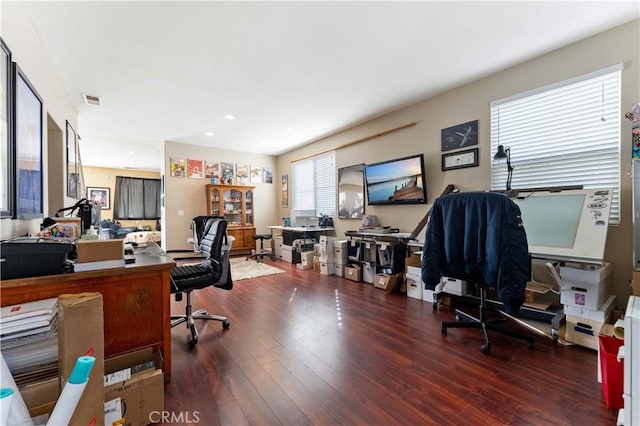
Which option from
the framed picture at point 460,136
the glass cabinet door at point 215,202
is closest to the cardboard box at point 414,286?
the framed picture at point 460,136

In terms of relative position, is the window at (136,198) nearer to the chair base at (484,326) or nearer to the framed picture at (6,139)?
the framed picture at (6,139)

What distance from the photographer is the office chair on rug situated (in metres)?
1.92

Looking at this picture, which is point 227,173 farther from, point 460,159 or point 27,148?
point 460,159

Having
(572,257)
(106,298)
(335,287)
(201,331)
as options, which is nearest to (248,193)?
(335,287)

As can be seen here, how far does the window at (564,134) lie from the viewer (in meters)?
2.44

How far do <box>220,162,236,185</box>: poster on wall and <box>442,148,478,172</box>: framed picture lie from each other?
5.13 metres

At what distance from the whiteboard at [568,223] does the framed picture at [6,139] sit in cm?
363

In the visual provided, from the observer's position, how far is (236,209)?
22.7 ft

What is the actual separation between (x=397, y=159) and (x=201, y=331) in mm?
3443

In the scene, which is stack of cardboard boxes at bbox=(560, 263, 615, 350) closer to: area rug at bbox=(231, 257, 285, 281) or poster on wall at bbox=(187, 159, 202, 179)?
area rug at bbox=(231, 257, 285, 281)

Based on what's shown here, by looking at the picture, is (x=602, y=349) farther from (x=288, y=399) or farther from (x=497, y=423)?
(x=288, y=399)

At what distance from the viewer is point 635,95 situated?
230 cm

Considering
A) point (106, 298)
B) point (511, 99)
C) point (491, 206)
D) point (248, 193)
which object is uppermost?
point (511, 99)

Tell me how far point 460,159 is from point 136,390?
384cm
